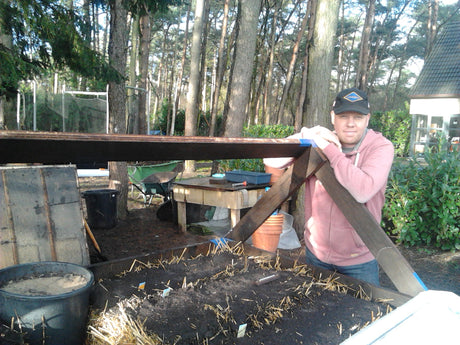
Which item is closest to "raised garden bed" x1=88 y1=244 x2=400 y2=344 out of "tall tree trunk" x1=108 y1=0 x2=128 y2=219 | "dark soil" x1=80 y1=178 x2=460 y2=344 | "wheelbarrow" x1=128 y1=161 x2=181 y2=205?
"dark soil" x1=80 y1=178 x2=460 y2=344

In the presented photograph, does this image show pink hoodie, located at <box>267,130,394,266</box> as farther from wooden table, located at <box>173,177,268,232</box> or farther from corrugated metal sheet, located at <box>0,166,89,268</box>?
wooden table, located at <box>173,177,268,232</box>

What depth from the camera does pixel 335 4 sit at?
582cm

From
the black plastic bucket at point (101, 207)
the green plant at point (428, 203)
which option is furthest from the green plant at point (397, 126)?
the black plastic bucket at point (101, 207)

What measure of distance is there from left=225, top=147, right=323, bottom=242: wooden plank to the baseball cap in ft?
1.04

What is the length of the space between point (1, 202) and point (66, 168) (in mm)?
755

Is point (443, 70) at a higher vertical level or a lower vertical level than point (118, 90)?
higher

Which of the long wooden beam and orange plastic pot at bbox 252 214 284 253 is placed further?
orange plastic pot at bbox 252 214 284 253

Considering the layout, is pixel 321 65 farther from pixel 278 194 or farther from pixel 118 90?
pixel 278 194

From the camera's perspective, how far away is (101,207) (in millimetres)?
6359

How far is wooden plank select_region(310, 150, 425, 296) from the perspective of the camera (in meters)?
1.68

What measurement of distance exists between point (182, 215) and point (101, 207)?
1377mm

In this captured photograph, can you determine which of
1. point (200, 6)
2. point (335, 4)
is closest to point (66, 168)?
point (335, 4)

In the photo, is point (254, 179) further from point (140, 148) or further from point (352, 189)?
point (140, 148)

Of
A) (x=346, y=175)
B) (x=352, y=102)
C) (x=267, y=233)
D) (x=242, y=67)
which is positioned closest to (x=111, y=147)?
(x=346, y=175)
